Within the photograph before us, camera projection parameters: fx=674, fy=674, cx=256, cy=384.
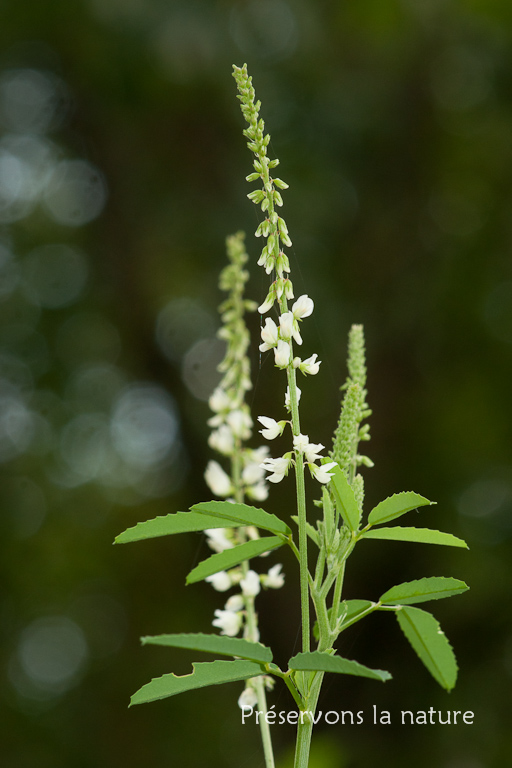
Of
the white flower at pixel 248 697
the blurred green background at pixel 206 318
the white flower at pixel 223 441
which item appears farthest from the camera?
the blurred green background at pixel 206 318

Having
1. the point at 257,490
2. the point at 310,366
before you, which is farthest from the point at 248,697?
the point at 310,366

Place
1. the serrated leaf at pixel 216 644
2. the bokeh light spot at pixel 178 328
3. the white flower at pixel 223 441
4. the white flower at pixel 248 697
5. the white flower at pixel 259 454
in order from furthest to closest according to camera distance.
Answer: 1. the bokeh light spot at pixel 178 328
2. the white flower at pixel 223 441
3. the white flower at pixel 259 454
4. the white flower at pixel 248 697
5. the serrated leaf at pixel 216 644

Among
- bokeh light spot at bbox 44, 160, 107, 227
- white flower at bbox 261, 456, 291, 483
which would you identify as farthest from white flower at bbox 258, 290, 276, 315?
bokeh light spot at bbox 44, 160, 107, 227

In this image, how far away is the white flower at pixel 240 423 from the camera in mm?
852

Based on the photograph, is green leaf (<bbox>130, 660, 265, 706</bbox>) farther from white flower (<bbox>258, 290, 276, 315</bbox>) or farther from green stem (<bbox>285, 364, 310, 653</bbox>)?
white flower (<bbox>258, 290, 276, 315</bbox>)

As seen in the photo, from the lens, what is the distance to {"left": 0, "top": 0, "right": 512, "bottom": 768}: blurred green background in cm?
312

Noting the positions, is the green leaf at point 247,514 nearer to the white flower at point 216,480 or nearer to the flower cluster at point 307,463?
the flower cluster at point 307,463

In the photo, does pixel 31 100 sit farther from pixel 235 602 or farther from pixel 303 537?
pixel 303 537

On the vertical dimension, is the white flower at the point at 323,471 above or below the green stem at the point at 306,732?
above

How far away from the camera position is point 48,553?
14.3 feet

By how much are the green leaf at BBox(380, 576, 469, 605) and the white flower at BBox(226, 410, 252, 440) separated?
406mm

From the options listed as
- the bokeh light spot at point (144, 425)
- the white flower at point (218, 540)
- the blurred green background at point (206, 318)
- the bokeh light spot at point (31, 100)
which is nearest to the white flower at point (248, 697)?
the white flower at point (218, 540)

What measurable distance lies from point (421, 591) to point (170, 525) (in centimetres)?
17

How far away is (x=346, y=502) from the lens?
17.8 inches
